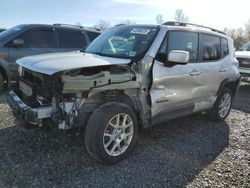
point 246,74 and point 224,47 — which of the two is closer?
point 224,47

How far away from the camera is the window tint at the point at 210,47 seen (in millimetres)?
5105

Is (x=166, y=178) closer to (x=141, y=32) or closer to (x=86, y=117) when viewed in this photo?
(x=86, y=117)

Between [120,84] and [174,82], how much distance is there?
3.69 feet

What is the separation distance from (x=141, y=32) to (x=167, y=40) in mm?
427

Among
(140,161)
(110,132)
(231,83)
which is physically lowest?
(140,161)

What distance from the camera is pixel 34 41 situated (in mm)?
7723

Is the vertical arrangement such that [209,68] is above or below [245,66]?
above

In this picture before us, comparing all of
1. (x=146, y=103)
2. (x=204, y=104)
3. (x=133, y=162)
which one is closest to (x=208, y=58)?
(x=204, y=104)

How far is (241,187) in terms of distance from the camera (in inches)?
135

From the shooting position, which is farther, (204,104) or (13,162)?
(204,104)

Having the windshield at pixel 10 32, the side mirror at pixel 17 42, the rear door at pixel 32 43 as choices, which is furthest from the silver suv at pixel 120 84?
the windshield at pixel 10 32

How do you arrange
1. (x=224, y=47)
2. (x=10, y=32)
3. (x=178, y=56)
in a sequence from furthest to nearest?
(x=10, y=32)
(x=224, y=47)
(x=178, y=56)

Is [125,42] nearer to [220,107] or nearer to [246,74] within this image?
[220,107]

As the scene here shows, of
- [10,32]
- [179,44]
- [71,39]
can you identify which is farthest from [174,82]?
[10,32]
